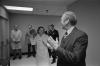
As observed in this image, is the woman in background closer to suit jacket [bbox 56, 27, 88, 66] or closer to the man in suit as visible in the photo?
the man in suit

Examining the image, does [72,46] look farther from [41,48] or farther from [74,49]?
[41,48]

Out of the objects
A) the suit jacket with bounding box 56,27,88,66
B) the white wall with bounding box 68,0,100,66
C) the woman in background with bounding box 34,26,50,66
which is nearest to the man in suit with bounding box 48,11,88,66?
the suit jacket with bounding box 56,27,88,66

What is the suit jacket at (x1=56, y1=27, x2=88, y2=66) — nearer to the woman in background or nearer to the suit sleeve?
the suit sleeve

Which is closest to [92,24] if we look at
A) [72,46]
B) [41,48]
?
[41,48]

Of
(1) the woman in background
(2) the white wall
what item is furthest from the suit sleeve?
(2) the white wall

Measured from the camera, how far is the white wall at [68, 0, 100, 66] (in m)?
2.21

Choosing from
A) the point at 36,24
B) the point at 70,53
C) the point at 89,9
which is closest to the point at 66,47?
the point at 70,53

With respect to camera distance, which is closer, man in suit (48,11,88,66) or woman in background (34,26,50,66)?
man in suit (48,11,88,66)

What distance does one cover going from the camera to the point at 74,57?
81 cm

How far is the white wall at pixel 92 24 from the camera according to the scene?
2209 mm

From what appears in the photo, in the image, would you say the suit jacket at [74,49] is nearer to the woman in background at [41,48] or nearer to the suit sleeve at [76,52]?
the suit sleeve at [76,52]

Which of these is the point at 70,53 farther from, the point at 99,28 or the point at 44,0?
the point at 44,0

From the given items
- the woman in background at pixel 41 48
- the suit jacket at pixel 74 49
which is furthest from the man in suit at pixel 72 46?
the woman in background at pixel 41 48

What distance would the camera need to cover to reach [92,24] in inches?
94.0
